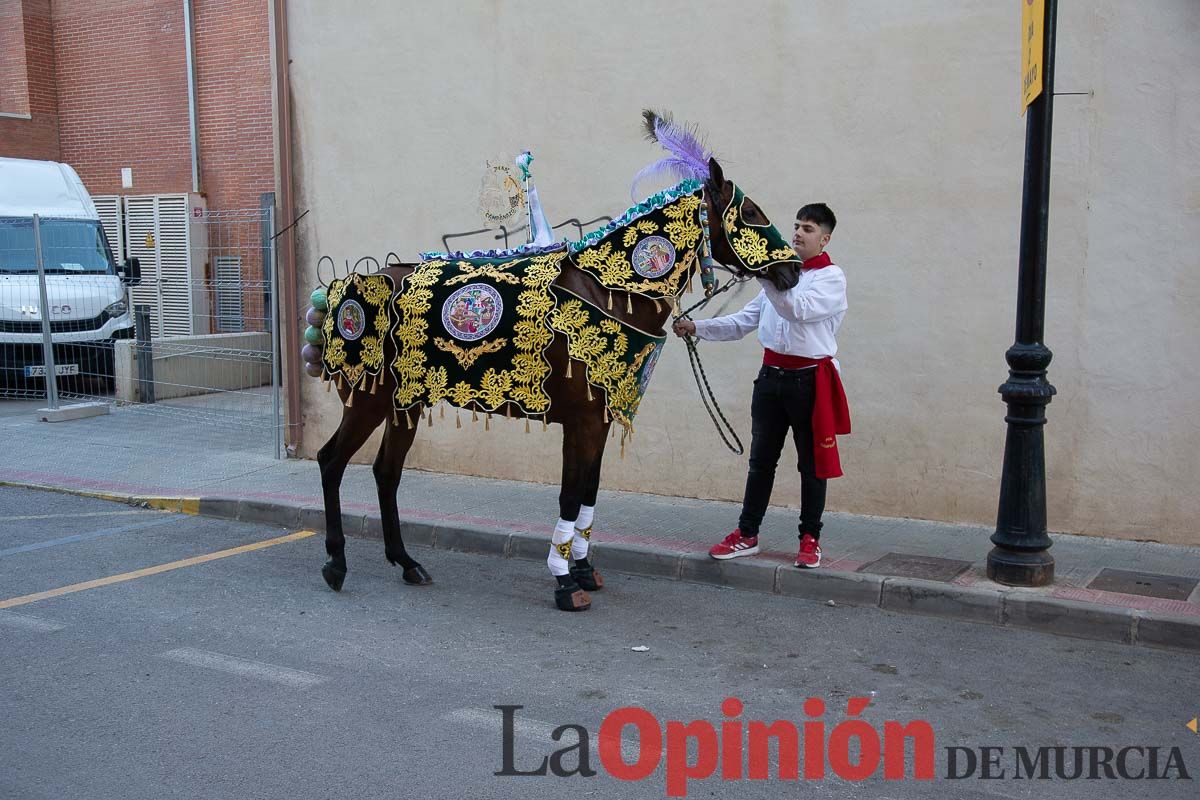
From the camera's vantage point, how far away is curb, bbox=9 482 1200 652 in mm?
5348

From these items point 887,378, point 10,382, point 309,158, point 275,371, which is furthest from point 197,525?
point 10,382

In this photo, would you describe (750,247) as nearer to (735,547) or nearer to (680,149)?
(680,149)

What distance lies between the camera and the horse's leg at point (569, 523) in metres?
5.84

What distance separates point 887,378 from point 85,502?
6.36 metres

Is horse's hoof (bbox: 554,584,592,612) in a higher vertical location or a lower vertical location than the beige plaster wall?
lower

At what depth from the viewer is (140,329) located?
1400cm

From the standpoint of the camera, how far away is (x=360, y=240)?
31.9ft

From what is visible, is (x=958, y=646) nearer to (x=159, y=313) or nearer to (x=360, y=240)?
(x=360, y=240)

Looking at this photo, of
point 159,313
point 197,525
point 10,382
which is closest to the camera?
point 197,525

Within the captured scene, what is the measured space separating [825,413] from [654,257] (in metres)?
1.36

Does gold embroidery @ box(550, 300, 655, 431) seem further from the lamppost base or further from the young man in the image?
the lamppost base

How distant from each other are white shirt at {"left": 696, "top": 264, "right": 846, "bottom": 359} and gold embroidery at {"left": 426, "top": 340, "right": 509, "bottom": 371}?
1208 mm

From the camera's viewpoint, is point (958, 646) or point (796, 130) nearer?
point (958, 646)

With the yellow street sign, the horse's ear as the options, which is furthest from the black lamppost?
the horse's ear
